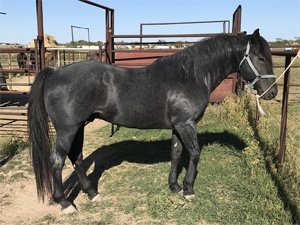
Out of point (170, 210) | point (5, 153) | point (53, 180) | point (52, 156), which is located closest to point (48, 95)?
point (52, 156)

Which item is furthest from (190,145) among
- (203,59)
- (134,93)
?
(203,59)

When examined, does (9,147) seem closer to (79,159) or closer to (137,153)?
(79,159)

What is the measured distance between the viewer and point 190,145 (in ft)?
10.2

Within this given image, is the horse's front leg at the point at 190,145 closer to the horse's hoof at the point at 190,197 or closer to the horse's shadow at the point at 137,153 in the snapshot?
the horse's hoof at the point at 190,197

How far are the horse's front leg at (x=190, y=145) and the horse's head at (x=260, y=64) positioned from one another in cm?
93

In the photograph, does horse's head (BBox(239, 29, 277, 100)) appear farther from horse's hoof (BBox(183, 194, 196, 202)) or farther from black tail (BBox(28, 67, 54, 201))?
black tail (BBox(28, 67, 54, 201))

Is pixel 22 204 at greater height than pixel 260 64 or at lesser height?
lesser

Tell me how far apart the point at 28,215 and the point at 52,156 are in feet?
2.41

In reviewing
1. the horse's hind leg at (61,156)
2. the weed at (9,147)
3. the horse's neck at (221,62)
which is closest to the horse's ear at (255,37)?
the horse's neck at (221,62)

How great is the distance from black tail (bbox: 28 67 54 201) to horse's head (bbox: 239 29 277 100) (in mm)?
2418

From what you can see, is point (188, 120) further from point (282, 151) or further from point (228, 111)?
point (228, 111)

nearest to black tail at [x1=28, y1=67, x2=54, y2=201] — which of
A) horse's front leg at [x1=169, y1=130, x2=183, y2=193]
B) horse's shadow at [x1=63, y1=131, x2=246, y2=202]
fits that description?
horse's shadow at [x1=63, y1=131, x2=246, y2=202]

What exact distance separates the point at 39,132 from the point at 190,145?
185 centimetres

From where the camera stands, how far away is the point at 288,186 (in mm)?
3074
